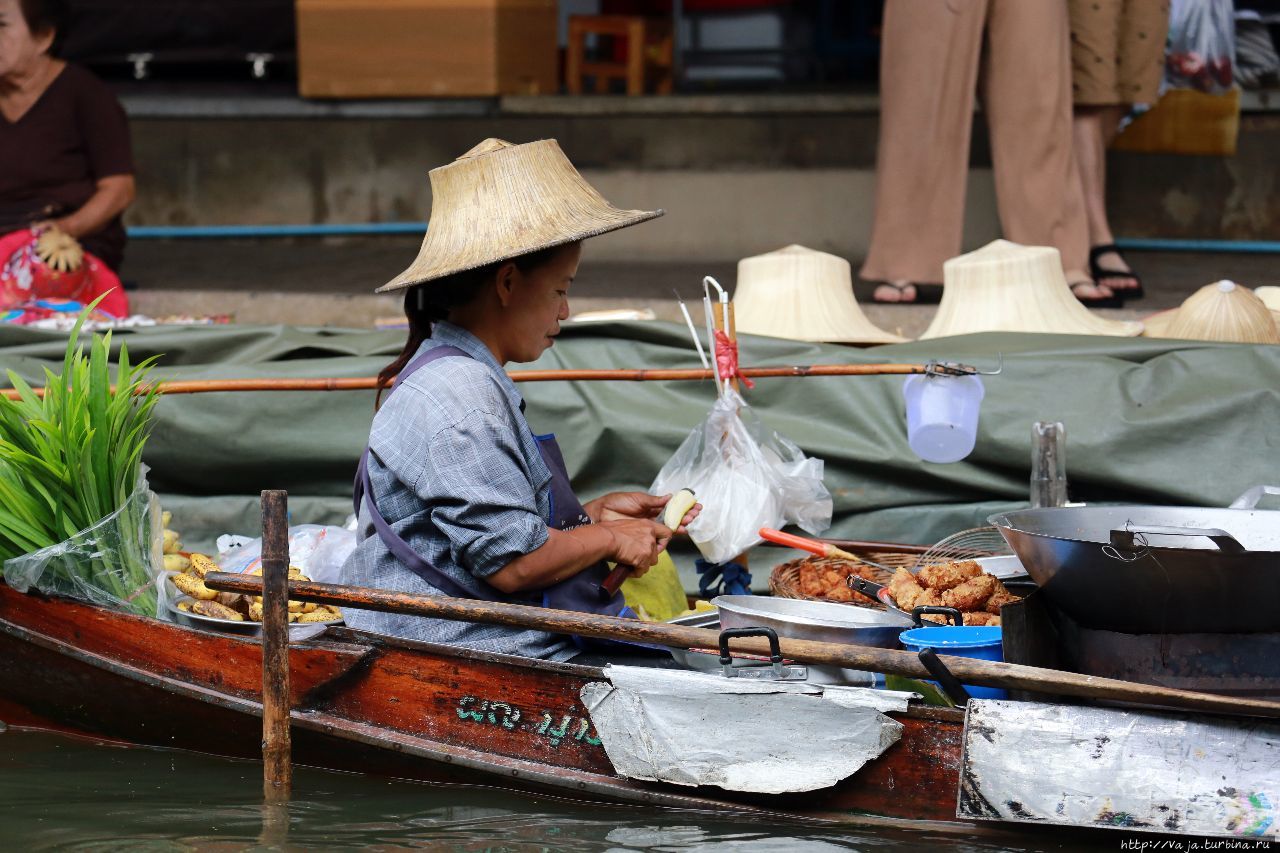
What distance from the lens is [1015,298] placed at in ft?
15.1

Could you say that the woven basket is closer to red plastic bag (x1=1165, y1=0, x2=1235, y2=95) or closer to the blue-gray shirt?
the blue-gray shirt

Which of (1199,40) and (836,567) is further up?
(1199,40)

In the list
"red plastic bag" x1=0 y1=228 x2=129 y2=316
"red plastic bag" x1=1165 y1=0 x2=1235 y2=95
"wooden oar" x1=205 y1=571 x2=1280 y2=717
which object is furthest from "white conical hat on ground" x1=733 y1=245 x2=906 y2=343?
"red plastic bag" x1=0 y1=228 x2=129 y2=316

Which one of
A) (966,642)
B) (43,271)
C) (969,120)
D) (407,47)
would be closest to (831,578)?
(966,642)

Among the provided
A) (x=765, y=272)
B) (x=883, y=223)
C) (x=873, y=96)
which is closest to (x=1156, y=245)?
(x=873, y=96)

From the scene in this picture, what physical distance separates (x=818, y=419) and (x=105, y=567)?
1883 millimetres

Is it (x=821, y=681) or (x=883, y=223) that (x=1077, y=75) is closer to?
(x=883, y=223)

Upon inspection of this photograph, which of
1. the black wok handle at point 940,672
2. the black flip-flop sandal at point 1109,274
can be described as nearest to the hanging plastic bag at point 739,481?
the black wok handle at point 940,672

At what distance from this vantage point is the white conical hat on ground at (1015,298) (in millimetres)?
4602

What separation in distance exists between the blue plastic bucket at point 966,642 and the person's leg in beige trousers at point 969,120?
247 centimetres

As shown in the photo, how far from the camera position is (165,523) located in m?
4.41

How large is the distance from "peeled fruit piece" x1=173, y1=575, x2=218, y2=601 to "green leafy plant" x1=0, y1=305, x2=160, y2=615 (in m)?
0.08

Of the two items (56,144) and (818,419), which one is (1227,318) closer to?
(818,419)

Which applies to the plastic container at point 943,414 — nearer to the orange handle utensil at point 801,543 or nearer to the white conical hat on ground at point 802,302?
the orange handle utensil at point 801,543
